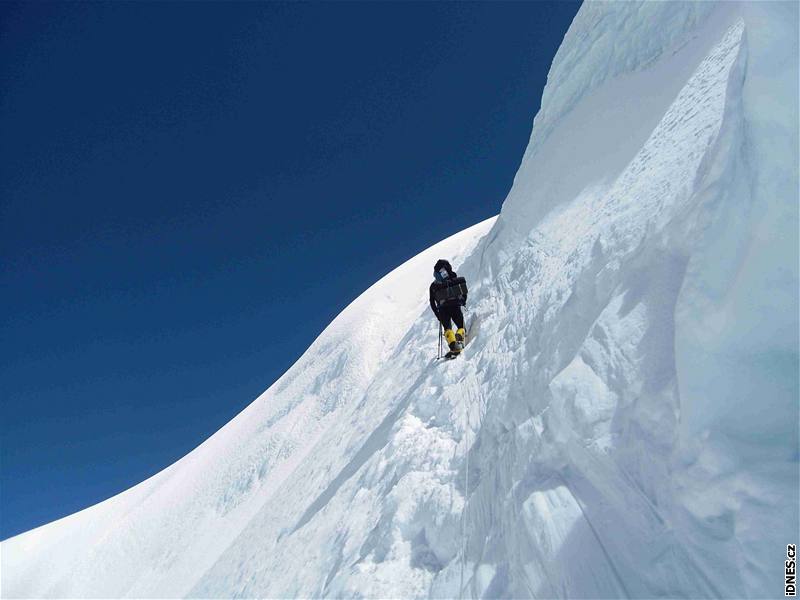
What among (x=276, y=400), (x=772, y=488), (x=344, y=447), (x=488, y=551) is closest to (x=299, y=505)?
(x=344, y=447)

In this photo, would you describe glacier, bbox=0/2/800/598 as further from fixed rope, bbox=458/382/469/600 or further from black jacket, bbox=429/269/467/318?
black jacket, bbox=429/269/467/318

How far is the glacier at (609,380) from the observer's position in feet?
10.3

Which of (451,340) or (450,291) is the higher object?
(450,291)

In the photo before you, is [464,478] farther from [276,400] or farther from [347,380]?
[276,400]

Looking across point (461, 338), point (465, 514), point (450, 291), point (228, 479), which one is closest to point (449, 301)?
point (450, 291)

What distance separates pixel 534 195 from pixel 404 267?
1461 cm

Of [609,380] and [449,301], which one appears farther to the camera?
[449,301]

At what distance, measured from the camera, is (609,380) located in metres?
4.35

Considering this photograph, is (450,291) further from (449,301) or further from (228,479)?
(228,479)

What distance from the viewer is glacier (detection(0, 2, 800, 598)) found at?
3.15 m

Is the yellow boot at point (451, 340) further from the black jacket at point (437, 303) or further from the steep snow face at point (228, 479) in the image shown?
the steep snow face at point (228, 479)

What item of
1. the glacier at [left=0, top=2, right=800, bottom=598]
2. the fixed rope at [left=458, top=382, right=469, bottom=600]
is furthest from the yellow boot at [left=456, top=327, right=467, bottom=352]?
the fixed rope at [left=458, top=382, right=469, bottom=600]

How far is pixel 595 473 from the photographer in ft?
13.6

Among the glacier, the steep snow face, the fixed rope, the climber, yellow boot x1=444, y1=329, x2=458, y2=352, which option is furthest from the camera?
the steep snow face
